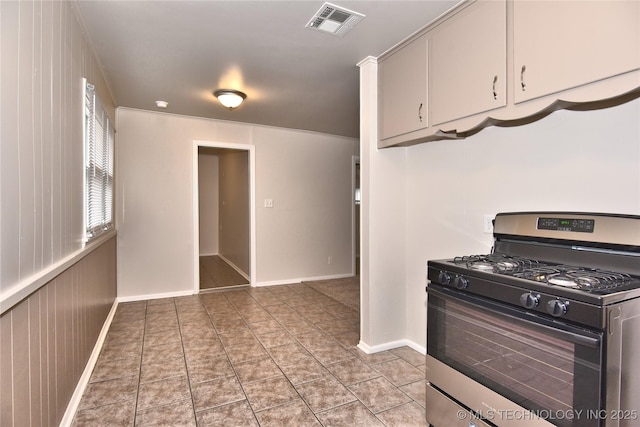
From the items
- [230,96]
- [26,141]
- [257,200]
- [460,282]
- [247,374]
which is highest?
[230,96]

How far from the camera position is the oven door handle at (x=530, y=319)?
116 cm

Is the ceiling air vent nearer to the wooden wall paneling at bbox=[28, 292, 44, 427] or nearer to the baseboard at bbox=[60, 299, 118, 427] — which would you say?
the wooden wall paneling at bbox=[28, 292, 44, 427]

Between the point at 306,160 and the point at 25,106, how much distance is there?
411 cm

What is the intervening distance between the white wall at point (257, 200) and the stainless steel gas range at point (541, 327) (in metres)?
3.54

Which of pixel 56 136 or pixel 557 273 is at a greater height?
pixel 56 136

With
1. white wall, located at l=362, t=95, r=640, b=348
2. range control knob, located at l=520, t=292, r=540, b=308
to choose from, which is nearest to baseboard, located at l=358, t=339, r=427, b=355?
white wall, located at l=362, t=95, r=640, b=348

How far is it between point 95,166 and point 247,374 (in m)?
1.94

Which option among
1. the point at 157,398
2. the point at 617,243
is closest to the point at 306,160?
the point at 157,398

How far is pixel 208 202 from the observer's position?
7.86m

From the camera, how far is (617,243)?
4.73 ft

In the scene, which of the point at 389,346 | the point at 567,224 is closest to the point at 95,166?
the point at 389,346

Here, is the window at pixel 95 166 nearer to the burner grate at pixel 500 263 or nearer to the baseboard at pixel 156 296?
the baseboard at pixel 156 296

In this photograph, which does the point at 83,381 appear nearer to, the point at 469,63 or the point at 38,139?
the point at 38,139

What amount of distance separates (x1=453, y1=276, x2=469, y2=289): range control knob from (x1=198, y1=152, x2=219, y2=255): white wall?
694 cm
